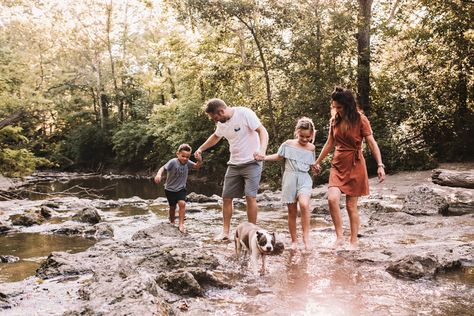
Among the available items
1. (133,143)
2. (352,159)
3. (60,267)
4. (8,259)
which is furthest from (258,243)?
(133,143)

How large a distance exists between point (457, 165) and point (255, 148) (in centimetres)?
1168

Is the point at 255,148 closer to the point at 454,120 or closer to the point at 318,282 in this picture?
the point at 318,282

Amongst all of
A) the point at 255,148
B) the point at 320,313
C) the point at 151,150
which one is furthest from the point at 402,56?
the point at 151,150

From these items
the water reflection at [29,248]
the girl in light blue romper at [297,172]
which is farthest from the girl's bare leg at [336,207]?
the water reflection at [29,248]

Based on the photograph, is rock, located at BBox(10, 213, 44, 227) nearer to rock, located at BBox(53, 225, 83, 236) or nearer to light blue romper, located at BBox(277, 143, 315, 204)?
rock, located at BBox(53, 225, 83, 236)

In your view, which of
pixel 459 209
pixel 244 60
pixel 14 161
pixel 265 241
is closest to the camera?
pixel 265 241

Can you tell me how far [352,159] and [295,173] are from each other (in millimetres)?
757

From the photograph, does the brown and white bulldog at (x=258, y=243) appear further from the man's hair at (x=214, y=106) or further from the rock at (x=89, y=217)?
the rock at (x=89, y=217)

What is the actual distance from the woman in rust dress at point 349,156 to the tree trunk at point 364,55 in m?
12.6

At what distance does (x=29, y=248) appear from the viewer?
23.8ft

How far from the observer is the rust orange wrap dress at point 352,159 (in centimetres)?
576

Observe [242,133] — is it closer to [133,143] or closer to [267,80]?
[267,80]

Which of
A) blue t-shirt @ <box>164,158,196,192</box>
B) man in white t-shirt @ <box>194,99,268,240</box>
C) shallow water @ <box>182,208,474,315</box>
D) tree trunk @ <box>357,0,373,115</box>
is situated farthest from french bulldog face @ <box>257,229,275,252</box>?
tree trunk @ <box>357,0,373,115</box>

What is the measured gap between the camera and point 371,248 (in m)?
5.79
